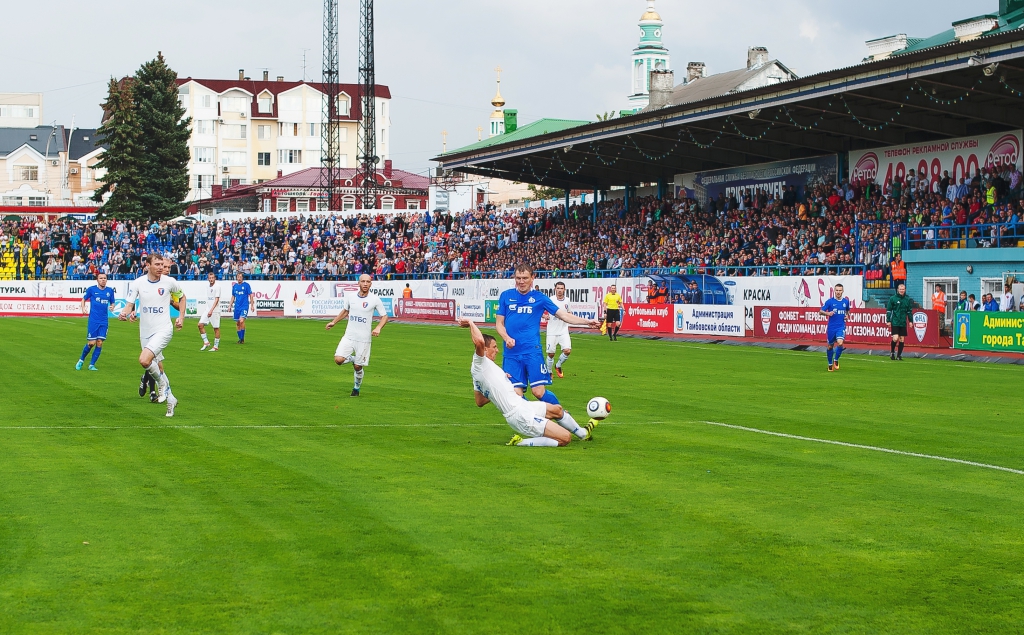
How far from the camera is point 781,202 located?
48.5 meters

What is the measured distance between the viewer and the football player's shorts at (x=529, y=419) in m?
12.6

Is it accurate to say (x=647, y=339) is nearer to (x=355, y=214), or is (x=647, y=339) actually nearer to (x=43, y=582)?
(x=43, y=582)

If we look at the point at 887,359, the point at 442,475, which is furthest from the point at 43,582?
the point at 887,359

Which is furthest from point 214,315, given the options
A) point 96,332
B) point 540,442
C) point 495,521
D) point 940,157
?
point 940,157

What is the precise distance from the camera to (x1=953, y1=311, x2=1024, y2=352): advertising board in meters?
29.9

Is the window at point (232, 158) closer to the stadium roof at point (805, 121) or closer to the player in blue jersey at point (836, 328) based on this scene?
the stadium roof at point (805, 121)

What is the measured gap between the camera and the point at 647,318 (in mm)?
42844

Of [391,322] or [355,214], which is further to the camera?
[355,214]

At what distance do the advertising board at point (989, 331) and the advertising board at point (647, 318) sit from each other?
38.3 feet

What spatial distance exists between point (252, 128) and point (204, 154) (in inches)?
235

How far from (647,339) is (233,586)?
112 ft

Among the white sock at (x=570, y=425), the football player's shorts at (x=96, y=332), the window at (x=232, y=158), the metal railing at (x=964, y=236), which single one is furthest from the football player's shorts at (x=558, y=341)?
the window at (x=232, y=158)

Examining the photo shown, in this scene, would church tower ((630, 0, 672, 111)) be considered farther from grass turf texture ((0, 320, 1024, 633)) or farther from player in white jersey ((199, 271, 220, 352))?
grass turf texture ((0, 320, 1024, 633))

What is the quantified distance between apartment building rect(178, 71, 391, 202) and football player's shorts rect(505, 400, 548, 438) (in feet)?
375
